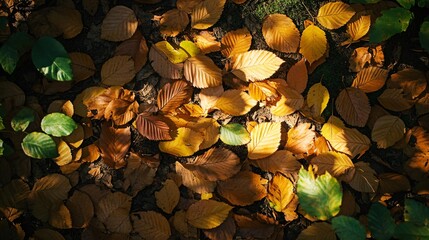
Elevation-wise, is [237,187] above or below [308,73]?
below

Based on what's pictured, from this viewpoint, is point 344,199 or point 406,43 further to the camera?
point 406,43

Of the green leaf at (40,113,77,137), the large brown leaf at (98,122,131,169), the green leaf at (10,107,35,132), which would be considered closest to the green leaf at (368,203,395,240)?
the large brown leaf at (98,122,131,169)

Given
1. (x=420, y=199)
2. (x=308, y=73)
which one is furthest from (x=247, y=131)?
(x=420, y=199)

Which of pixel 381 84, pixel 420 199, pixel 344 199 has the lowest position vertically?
pixel 420 199

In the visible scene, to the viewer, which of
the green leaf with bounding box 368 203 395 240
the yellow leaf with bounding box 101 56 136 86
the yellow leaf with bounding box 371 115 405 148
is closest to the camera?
the green leaf with bounding box 368 203 395 240

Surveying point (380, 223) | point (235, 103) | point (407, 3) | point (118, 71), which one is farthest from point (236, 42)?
point (380, 223)

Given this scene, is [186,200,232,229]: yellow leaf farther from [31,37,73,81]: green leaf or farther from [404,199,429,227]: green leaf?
[31,37,73,81]: green leaf

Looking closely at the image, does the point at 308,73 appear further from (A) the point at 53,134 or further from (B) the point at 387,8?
(A) the point at 53,134

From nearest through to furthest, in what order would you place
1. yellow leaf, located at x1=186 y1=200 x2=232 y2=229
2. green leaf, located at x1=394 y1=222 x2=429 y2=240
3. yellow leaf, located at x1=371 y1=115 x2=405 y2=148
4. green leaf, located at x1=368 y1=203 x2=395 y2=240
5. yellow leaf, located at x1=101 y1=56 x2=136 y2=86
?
green leaf, located at x1=394 y1=222 x2=429 y2=240 → green leaf, located at x1=368 y1=203 x2=395 y2=240 → yellow leaf, located at x1=186 y1=200 x2=232 y2=229 → yellow leaf, located at x1=371 y1=115 x2=405 y2=148 → yellow leaf, located at x1=101 y1=56 x2=136 y2=86
